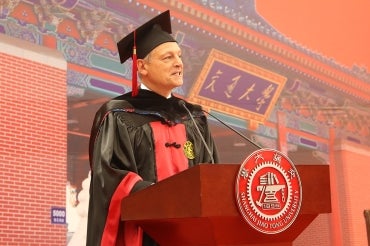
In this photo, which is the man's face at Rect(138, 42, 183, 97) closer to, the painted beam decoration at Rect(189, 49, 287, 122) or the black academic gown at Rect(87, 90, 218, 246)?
the black academic gown at Rect(87, 90, 218, 246)

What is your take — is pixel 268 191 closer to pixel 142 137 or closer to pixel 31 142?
pixel 142 137

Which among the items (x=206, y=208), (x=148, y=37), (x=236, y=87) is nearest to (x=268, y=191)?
(x=206, y=208)

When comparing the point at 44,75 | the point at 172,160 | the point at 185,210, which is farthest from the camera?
the point at 44,75

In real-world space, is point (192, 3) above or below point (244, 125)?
above

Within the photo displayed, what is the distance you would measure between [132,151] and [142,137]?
0.06 metres

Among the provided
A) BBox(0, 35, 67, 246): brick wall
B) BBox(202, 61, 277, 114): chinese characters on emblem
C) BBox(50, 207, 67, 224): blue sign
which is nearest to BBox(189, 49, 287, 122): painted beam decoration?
BBox(202, 61, 277, 114): chinese characters on emblem

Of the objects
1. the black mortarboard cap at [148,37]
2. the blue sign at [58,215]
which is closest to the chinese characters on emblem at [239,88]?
the blue sign at [58,215]

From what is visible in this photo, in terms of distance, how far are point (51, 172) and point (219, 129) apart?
1723 mm

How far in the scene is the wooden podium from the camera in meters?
1.24

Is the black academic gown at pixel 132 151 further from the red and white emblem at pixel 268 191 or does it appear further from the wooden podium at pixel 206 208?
the red and white emblem at pixel 268 191

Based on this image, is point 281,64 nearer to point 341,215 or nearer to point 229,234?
point 341,215

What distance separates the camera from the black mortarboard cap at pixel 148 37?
1.93 metres

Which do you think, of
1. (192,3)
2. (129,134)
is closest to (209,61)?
(192,3)

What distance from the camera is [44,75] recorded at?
11.8ft
